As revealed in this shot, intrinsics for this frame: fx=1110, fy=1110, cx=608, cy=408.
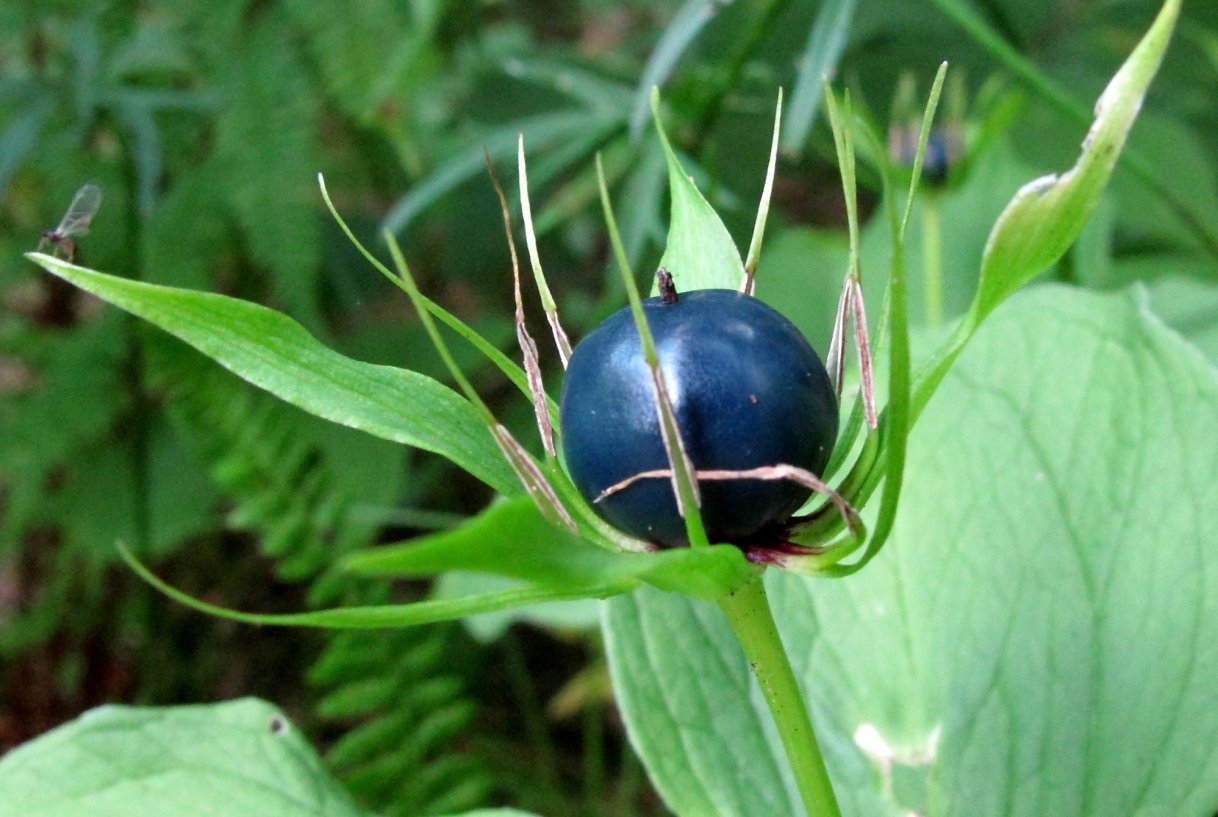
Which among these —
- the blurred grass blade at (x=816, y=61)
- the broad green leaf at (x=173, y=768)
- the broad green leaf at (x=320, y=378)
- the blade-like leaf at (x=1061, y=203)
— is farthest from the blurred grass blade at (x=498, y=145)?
the blade-like leaf at (x=1061, y=203)

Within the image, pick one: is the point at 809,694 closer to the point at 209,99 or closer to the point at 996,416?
the point at 996,416

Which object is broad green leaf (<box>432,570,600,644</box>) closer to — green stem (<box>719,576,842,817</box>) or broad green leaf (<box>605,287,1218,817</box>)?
broad green leaf (<box>605,287,1218,817</box>)

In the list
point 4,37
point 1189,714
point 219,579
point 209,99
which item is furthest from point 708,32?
point 1189,714

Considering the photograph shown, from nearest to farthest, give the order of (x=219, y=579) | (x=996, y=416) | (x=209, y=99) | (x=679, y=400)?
(x=679, y=400)
(x=996, y=416)
(x=209, y=99)
(x=219, y=579)

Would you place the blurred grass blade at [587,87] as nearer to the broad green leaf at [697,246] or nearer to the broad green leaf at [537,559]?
the broad green leaf at [697,246]

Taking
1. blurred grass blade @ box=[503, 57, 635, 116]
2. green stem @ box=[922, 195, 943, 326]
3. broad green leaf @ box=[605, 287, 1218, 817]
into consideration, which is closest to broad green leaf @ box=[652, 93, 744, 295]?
broad green leaf @ box=[605, 287, 1218, 817]

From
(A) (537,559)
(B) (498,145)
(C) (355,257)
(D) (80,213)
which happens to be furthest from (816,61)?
(C) (355,257)

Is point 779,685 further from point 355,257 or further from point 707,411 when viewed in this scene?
point 355,257
